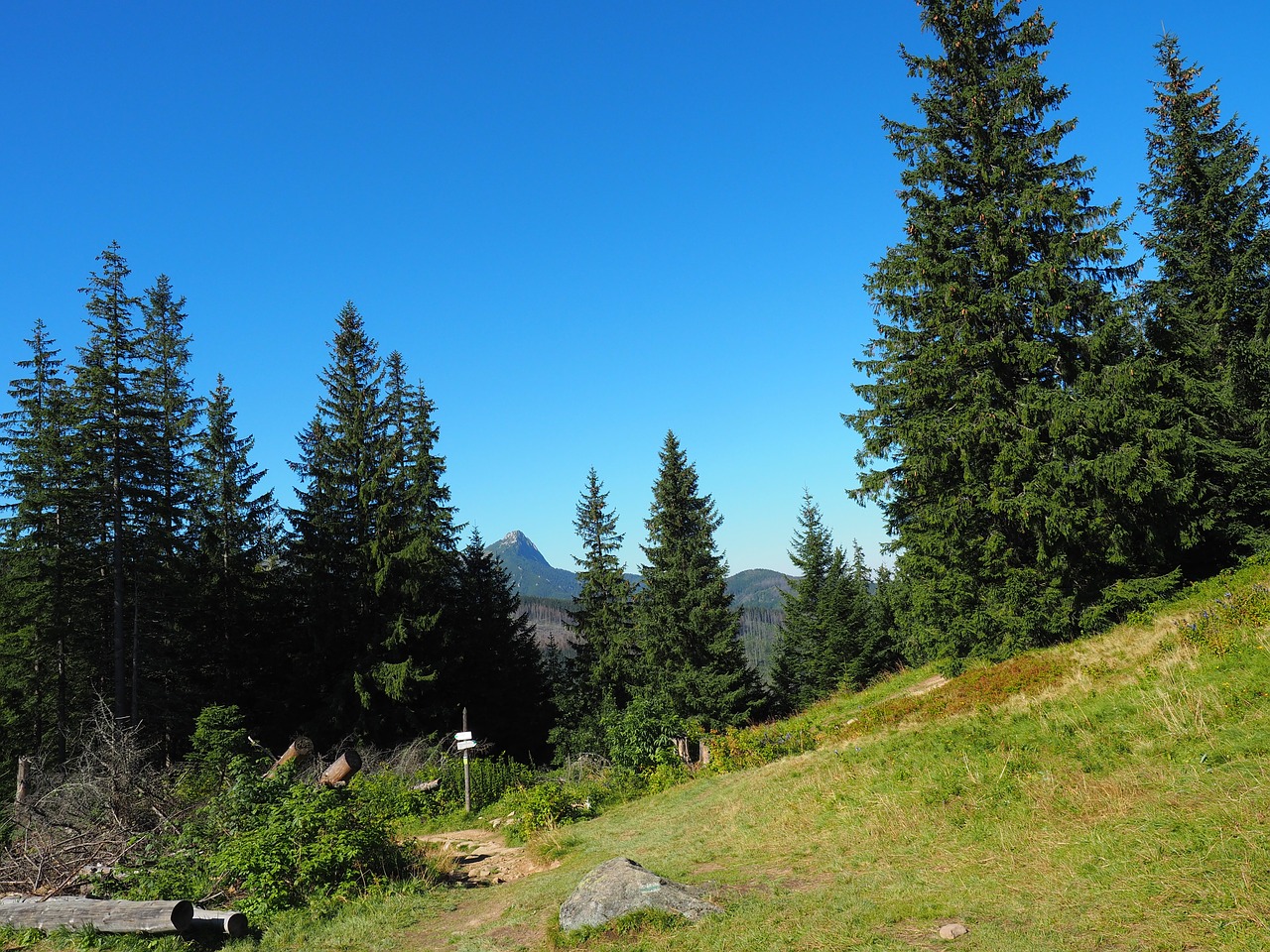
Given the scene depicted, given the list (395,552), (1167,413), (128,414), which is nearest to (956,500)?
(1167,413)

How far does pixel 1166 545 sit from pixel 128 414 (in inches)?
1213

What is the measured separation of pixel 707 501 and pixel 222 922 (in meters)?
25.0

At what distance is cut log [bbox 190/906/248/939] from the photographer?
838cm

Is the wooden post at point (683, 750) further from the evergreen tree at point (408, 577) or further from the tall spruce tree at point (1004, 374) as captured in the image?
the evergreen tree at point (408, 577)

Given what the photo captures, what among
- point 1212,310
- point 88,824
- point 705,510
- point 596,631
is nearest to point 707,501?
point 705,510

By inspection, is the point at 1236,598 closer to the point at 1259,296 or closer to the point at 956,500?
the point at 956,500

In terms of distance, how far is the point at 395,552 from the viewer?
26.8 meters

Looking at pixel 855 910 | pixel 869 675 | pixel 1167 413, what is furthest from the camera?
pixel 869 675

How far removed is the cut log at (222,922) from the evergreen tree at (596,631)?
23371 mm

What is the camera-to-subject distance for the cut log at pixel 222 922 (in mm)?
8383

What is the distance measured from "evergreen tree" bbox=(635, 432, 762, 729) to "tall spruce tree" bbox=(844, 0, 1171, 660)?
1254 cm

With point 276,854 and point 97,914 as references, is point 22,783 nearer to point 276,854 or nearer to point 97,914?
point 97,914

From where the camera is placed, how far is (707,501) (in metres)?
31.6

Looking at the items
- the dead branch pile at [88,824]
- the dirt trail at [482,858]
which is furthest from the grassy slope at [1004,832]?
the dead branch pile at [88,824]
